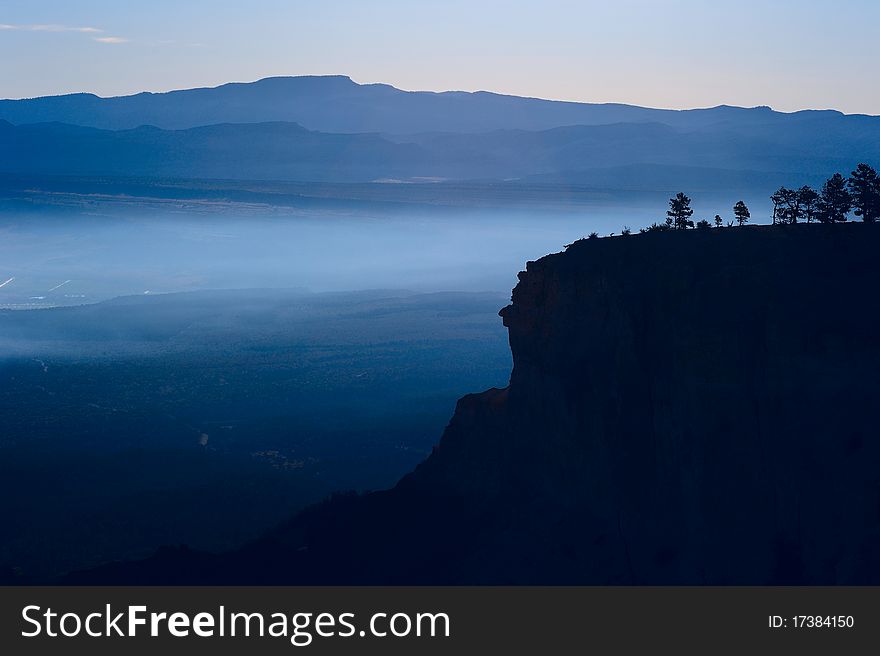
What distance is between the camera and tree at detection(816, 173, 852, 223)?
47562 millimetres

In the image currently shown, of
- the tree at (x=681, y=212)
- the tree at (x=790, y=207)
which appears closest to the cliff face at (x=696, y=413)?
the tree at (x=790, y=207)

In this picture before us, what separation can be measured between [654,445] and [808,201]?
1396 cm

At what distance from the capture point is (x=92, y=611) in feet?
108

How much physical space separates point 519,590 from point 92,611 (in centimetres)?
1216

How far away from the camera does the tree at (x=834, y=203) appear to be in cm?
4756

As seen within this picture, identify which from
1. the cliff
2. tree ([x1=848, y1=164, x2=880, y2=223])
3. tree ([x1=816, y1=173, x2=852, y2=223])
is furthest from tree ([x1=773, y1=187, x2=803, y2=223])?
the cliff

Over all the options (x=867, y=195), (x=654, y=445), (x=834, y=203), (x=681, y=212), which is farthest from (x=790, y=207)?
Answer: (x=654, y=445)

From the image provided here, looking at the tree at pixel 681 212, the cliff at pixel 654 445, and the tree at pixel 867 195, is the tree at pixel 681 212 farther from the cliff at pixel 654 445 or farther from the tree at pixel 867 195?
the cliff at pixel 654 445

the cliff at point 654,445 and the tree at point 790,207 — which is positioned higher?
the tree at point 790,207

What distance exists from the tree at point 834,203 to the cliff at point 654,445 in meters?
4.40

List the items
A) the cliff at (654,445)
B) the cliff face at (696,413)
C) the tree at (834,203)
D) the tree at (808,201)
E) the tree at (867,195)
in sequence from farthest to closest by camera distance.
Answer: the tree at (808,201), the tree at (867,195), the tree at (834,203), the cliff at (654,445), the cliff face at (696,413)

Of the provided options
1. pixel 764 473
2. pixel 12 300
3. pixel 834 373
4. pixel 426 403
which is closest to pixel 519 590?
pixel 764 473

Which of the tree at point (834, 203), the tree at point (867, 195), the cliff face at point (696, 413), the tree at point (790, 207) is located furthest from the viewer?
the tree at point (790, 207)

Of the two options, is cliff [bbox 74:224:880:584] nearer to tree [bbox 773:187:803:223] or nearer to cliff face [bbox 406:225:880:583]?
cliff face [bbox 406:225:880:583]
